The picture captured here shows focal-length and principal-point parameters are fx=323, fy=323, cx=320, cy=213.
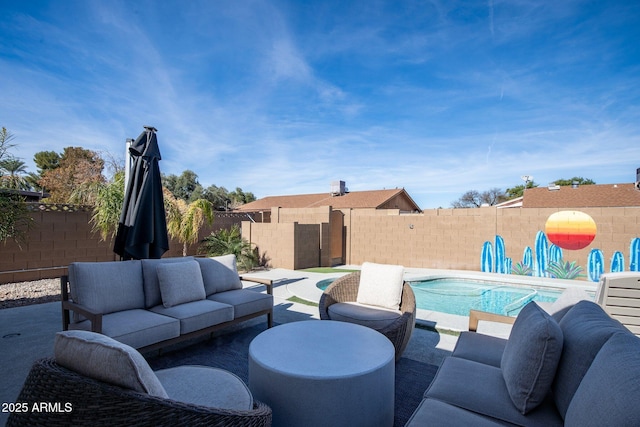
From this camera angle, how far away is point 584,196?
50.7 ft

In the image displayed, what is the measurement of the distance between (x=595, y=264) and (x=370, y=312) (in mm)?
7816

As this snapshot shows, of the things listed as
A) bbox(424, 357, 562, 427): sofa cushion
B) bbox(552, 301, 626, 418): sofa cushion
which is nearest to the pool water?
bbox(424, 357, 562, 427): sofa cushion

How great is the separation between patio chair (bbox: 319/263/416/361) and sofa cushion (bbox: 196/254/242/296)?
1435mm

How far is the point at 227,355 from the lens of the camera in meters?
3.49

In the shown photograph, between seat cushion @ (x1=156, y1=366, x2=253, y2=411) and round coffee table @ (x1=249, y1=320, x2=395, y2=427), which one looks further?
round coffee table @ (x1=249, y1=320, x2=395, y2=427)

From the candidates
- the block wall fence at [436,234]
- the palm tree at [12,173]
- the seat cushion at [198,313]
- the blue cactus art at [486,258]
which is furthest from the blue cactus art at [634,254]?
the palm tree at [12,173]

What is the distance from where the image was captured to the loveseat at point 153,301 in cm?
302

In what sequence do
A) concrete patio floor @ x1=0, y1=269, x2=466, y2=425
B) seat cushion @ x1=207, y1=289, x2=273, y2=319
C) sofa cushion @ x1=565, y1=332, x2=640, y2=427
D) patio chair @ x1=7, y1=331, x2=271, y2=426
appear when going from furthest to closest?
1. seat cushion @ x1=207, y1=289, x2=273, y2=319
2. concrete patio floor @ x1=0, y1=269, x2=466, y2=425
3. patio chair @ x1=7, y1=331, x2=271, y2=426
4. sofa cushion @ x1=565, y1=332, x2=640, y2=427

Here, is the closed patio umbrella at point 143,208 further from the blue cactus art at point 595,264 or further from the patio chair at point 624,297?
the blue cactus art at point 595,264

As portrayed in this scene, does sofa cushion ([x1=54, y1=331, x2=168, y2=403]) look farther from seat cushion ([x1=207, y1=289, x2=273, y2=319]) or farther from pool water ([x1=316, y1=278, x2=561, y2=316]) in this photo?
pool water ([x1=316, y1=278, x2=561, y2=316])

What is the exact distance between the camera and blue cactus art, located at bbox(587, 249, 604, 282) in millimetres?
8086

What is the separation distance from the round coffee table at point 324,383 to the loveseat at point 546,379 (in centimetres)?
37

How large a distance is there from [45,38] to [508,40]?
10.3 metres

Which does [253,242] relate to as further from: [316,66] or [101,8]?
[101,8]
